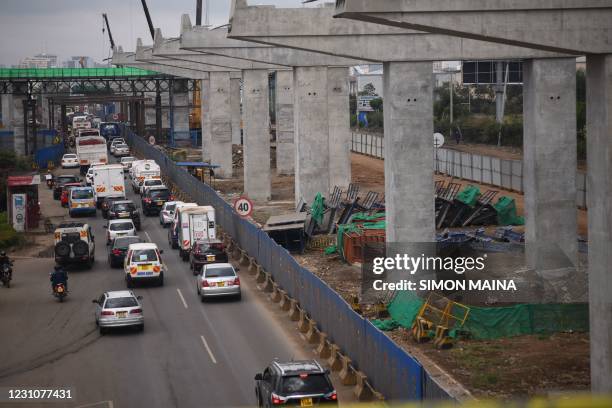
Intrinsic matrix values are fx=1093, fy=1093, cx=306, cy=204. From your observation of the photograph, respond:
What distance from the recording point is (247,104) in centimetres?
5984

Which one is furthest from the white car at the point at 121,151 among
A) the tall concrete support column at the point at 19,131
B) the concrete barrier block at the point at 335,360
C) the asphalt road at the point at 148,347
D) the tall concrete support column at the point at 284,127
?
the concrete barrier block at the point at 335,360

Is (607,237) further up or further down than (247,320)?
further up

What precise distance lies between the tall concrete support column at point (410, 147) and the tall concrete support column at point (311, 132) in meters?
18.1

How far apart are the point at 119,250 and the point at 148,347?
14238 millimetres

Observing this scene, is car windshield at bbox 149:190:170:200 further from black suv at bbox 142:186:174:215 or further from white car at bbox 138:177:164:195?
white car at bbox 138:177:164:195

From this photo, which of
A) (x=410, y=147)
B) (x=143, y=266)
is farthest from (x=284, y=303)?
(x=143, y=266)

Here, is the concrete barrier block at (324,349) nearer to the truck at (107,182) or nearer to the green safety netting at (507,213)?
the green safety netting at (507,213)

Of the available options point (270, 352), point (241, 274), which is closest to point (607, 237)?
point (270, 352)

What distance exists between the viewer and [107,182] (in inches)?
2302

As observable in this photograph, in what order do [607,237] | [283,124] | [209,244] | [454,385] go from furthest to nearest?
[283,124], [209,244], [454,385], [607,237]

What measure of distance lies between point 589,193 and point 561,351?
5.81 meters

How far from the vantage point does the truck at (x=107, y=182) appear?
190ft

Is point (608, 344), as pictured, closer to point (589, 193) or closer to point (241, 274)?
point (589, 193)

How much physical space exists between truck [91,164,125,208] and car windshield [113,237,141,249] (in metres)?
16.6
